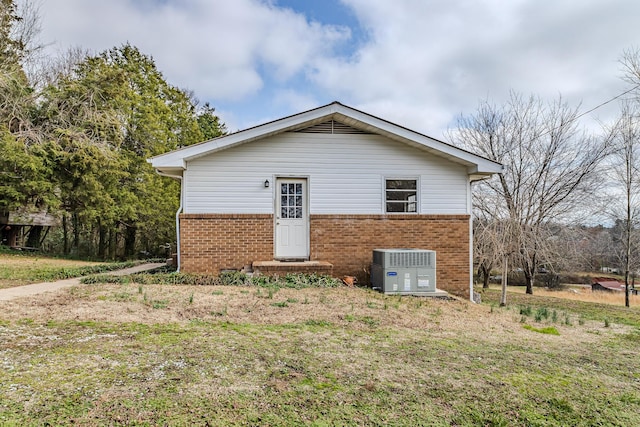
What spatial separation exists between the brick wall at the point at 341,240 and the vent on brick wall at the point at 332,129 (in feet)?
6.73

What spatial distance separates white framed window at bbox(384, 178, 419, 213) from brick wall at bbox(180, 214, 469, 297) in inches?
9.2

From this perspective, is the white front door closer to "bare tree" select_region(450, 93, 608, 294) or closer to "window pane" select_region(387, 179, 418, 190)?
"window pane" select_region(387, 179, 418, 190)

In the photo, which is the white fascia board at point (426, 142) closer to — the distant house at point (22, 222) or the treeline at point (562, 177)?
the treeline at point (562, 177)

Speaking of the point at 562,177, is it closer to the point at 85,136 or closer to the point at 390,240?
the point at 390,240

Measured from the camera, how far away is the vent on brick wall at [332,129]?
9.37 m

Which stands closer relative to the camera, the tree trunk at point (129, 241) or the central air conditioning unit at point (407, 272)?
the central air conditioning unit at point (407, 272)

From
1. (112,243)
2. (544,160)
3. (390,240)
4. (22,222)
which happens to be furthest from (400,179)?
(112,243)

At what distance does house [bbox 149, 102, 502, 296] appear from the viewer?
8883 mm

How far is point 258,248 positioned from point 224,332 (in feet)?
15.8

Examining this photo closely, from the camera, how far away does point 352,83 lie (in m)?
16.2

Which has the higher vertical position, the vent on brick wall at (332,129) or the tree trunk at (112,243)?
the vent on brick wall at (332,129)

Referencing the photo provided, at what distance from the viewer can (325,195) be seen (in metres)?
9.38

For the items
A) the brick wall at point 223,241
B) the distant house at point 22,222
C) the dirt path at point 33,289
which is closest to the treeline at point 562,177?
the brick wall at point 223,241

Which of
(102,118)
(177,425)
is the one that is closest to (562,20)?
(177,425)
